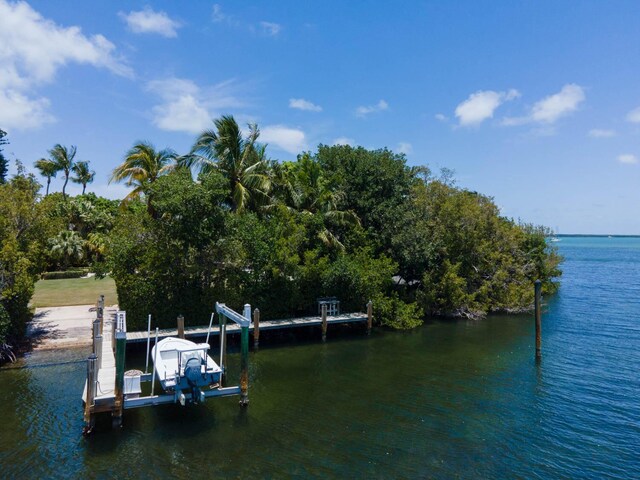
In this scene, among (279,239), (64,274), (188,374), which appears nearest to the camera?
(188,374)

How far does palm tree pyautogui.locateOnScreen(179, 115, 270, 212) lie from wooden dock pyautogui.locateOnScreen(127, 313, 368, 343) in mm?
6780

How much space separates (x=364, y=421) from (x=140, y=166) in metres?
22.7

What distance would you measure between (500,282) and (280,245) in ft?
56.7

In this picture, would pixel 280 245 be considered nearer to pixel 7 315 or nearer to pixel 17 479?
pixel 7 315

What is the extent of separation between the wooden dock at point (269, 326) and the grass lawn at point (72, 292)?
31.5ft

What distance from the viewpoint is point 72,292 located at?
1251 inches

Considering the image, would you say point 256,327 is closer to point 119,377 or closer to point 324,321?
point 324,321

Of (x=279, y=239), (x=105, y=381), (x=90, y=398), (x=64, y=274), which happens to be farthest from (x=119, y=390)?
(x=64, y=274)

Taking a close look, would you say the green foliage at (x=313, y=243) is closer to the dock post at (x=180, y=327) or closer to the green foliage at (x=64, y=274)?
the dock post at (x=180, y=327)

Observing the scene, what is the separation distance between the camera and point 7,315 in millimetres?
17766

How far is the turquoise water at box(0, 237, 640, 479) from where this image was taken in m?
11.5

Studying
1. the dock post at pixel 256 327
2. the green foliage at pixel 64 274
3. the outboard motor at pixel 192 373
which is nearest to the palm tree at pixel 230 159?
the dock post at pixel 256 327

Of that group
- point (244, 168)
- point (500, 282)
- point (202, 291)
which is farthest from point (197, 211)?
point (500, 282)

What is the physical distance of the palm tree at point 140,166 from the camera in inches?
1128
